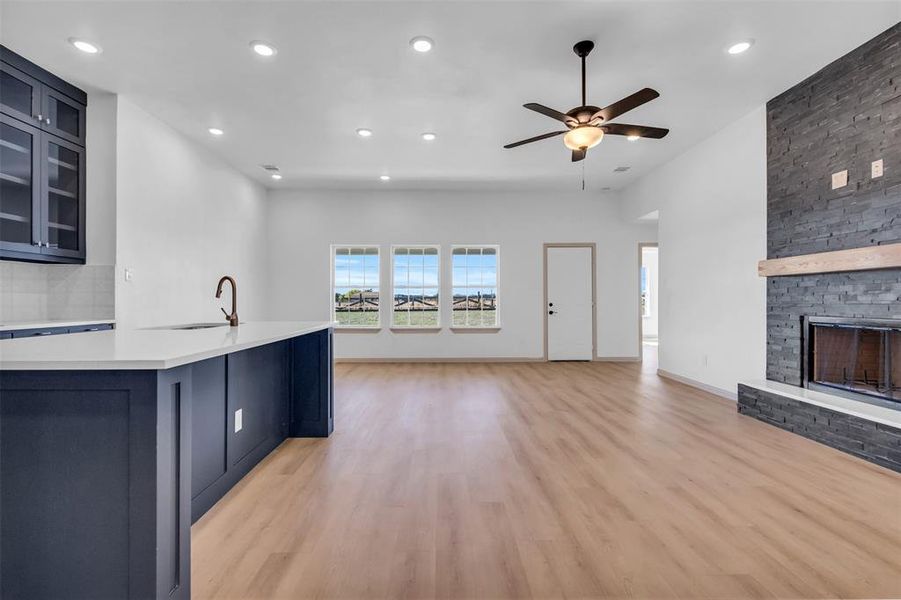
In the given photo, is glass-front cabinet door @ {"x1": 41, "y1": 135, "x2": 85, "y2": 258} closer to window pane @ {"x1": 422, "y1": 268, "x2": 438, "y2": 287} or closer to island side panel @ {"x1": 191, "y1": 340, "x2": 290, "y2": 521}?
island side panel @ {"x1": 191, "y1": 340, "x2": 290, "y2": 521}

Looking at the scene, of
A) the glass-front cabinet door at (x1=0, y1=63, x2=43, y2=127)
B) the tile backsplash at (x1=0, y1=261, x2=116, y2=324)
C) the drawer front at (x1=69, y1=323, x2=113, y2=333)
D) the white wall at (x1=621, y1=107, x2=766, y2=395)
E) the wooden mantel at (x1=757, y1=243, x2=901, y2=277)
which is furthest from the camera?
the white wall at (x1=621, y1=107, x2=766, y2=395)

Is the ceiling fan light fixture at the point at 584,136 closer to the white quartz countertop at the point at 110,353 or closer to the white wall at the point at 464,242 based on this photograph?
the white quartz countertop at the point at 110,353

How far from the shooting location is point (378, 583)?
1583 millimetres

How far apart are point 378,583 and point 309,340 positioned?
6.54 ft

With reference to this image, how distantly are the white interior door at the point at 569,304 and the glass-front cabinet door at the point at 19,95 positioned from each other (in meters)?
6.35

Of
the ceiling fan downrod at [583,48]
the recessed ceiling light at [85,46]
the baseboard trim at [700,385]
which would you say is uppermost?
the recessed ceiling light at [85,46]

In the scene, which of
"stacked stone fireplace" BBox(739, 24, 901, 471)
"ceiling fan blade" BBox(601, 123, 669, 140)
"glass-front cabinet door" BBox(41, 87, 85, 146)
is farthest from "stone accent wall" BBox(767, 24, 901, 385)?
"glass-front cabinet door" BBox(41, 87, 85, 146)

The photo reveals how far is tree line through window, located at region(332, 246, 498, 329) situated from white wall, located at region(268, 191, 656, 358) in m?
0.15

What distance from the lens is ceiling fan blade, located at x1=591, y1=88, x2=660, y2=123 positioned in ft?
8.92

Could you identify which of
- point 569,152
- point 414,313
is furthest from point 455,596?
point 414,313

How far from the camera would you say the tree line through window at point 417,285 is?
23.4ft

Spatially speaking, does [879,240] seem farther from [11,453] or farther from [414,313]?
[414,313]

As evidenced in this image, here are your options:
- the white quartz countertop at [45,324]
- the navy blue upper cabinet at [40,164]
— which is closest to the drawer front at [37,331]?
the white quartz countertop at [45,324]

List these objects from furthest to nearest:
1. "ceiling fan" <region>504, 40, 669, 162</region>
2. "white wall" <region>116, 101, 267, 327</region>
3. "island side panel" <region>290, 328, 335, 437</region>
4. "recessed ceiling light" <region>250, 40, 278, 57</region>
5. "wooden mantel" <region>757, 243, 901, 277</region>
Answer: "white wall" <region>116, 101, 267, 327</region> < "island side panel" <region>290, 328, 335, 437</region> < "recessed ceiling light" <region>250, 40, 278, 57</region> < "ceiling fan" <region>504, 40, 669, 162</region> < "wooden mantel" <region>757, 243, 901, 277</region>
